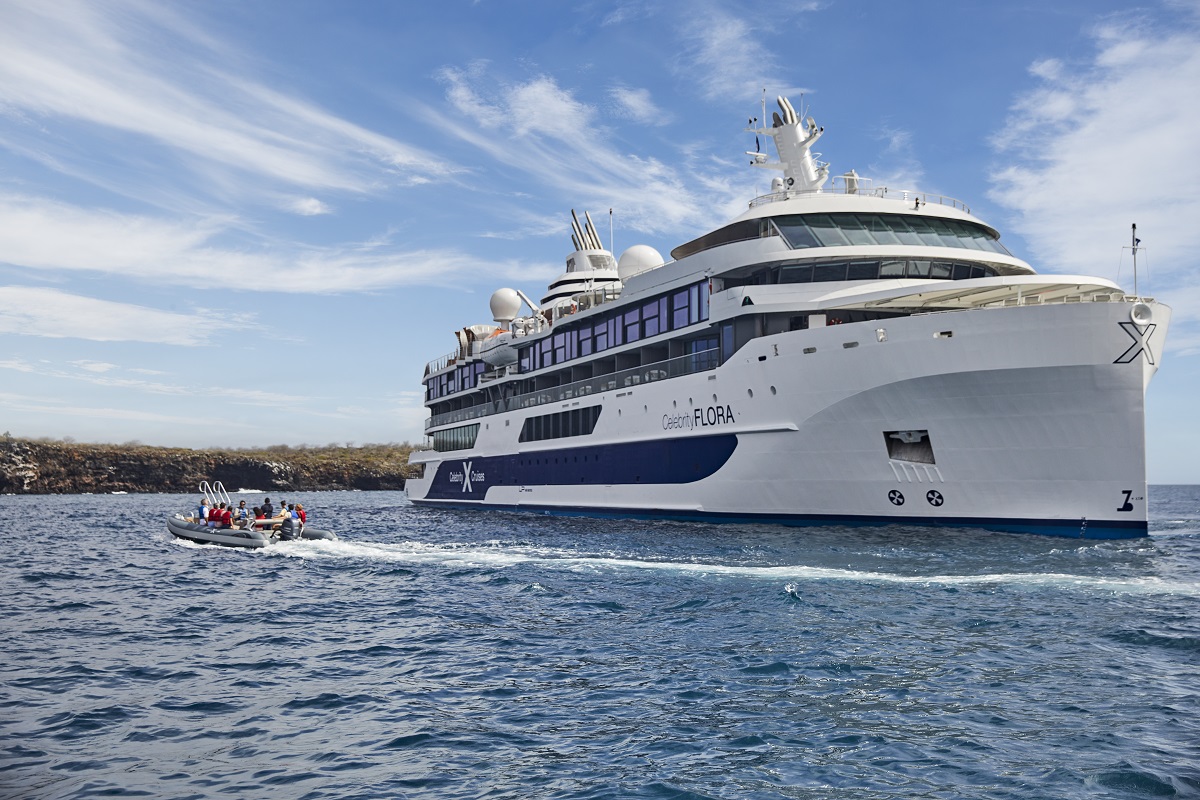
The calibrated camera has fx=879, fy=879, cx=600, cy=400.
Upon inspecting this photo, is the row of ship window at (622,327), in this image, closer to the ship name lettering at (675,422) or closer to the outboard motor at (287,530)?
the ship name lettering at (675,422)

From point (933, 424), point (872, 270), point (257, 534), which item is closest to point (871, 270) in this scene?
point (872, 270)

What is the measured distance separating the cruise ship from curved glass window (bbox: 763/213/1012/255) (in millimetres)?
74

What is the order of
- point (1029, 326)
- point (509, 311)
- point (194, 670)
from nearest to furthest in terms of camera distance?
point (194, 670) < point (1029, 326) < point (509, 311)

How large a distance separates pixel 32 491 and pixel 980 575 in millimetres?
135631

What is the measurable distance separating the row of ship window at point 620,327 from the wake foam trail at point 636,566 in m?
12.1

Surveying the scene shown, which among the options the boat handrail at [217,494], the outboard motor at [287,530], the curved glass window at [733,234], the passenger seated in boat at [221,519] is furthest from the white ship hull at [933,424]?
the boat handrail at [217,494]

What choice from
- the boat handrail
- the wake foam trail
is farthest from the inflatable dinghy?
the boat handrail

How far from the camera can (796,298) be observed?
101 ft

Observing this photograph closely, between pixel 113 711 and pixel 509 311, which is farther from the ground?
pixel 509 311

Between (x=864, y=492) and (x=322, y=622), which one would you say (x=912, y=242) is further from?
(x=322, y=622)

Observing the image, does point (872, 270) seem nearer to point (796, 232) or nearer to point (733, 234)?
point (796, 232)

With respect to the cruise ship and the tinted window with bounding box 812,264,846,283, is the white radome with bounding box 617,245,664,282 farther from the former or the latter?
the tinted window with bounding box 812,264,846,283

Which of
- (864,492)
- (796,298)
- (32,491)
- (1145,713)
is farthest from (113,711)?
(32,491)

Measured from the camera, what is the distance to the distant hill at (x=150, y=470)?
122 meters
